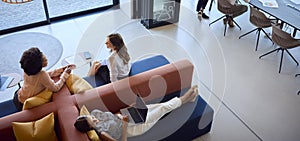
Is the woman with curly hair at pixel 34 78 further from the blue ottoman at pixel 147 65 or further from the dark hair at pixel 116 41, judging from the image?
the blue ottoman at pixel 147 65

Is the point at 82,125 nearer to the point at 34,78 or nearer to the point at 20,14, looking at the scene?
the point at 34,78

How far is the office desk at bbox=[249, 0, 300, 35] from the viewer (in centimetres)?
486

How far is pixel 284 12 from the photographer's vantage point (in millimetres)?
5129

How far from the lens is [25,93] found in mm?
3217

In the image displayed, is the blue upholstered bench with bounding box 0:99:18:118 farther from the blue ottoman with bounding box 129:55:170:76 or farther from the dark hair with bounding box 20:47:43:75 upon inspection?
the blue ottoman with bounding box 129:55:170:76

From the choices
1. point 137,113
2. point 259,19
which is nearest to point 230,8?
point 259,19

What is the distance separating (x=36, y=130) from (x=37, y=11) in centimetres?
375

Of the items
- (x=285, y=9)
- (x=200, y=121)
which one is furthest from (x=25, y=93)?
(x=285, y=9)

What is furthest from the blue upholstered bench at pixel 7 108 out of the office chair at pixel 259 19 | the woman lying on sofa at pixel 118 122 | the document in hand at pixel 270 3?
the document in hand at pixel 270 3

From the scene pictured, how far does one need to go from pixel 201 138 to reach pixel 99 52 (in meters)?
2.39

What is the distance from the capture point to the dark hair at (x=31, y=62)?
300 centimetres

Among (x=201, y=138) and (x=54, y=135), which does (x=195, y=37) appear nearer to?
(x=201, y=138)

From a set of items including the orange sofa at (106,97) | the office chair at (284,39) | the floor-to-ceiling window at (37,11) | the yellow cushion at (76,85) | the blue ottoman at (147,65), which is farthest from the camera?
the floor-to-ceiling window at (37,11)

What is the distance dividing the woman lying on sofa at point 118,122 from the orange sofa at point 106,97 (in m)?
0.13
